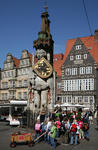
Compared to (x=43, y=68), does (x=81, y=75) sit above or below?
above

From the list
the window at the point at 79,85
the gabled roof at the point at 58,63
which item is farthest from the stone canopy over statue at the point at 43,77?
the gabled roof at the point at 58,63

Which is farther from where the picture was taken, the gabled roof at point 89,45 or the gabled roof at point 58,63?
the gabled roof at point 58,63

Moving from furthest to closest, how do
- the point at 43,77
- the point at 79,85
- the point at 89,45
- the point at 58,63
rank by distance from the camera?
1. the point at 58,63
2. the point at 89,45
3. the point at 79,85
4. the point at 43,77

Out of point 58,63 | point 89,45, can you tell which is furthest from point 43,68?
point 58,63

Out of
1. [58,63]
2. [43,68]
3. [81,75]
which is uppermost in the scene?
[58,63]

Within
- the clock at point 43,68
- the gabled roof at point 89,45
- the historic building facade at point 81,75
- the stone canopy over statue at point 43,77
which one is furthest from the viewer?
the gabled roof at point 89,45

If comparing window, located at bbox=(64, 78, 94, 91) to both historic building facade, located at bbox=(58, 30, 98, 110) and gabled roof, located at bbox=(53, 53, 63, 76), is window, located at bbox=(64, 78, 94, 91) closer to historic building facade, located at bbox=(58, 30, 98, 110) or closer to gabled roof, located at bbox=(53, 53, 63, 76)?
historic building facade, located at bbox=(58, 30, 98, 110)

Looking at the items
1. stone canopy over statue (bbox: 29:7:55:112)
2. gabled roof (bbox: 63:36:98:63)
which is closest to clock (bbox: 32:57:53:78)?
stone canopy over statue (bbox: 29:7:55:112)

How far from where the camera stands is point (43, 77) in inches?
511

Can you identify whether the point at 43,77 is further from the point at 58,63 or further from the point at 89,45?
the point at 58,63

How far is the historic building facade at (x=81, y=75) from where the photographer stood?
31.5 metres

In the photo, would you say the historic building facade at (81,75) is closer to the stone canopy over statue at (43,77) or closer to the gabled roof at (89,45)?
the gabled roof at (89,45)

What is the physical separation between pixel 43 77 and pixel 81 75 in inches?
810

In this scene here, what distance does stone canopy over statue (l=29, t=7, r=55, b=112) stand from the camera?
1290 centimetres
